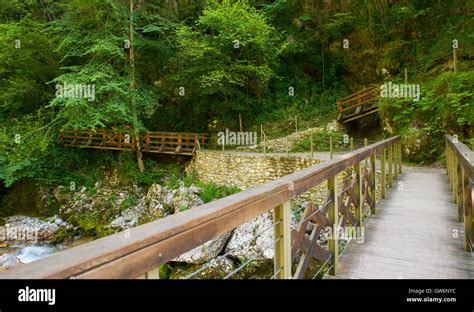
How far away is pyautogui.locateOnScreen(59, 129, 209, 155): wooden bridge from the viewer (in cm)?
1384

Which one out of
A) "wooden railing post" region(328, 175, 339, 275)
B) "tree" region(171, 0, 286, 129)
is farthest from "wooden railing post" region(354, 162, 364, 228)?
"tree" region(171, 0, 286, 129)

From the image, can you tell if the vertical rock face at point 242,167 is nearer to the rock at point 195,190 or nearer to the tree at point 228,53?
the rock at point 195,190

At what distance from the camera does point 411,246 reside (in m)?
3.30

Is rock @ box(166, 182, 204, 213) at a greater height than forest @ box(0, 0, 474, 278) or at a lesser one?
lesser

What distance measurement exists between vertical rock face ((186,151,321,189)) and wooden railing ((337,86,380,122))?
423 centimetres

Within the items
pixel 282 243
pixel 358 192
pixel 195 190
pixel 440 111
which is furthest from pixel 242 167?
pixel 282 243

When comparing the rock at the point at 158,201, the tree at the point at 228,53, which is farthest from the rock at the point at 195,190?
the tree at the point at 228,53

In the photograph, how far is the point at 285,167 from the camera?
1089 centimetres

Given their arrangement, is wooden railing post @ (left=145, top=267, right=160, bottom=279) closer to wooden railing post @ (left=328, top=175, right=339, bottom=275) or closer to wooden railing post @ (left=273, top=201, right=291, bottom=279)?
wooden railing post @ (left=273, top=201, right=291, bottom=279)

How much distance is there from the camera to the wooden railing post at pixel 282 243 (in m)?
1.80

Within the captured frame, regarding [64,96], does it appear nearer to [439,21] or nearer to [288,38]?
[288,38]
